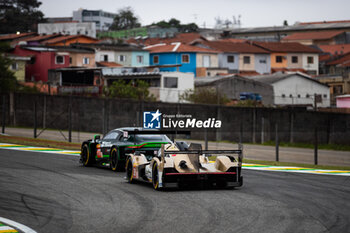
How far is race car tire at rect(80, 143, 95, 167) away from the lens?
2322 cm

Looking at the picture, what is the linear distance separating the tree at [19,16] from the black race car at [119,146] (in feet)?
389

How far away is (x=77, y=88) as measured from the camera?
55969 mm

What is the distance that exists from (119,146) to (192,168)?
521cm

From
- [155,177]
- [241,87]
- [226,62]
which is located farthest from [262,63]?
[155,177]

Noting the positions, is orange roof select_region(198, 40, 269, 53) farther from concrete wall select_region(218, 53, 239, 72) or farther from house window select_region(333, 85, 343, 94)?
house window select_region(333, 85, 343, 94)

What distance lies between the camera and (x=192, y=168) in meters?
16.4

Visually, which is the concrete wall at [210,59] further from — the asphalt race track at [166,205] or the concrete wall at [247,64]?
the asphalt race track at [166,205]

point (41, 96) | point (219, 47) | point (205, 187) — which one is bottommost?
point (205, 187)

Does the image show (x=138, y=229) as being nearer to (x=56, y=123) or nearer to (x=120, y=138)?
(x=120, y=138)

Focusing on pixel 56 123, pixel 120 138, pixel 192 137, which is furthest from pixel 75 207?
pixel 56 123

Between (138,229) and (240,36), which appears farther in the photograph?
(240,36)

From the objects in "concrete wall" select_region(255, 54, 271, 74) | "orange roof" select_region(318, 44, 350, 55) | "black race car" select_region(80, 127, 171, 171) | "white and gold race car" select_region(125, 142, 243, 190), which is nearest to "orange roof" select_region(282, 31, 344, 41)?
"orange roof" select_region(318, 44, 350, 55)

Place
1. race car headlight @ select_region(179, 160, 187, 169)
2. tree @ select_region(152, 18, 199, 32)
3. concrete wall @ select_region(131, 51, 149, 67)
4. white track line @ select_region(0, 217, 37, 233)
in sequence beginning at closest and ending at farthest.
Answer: white track line @ select_region(0, 217, 37, 233) < race car headlight @ select_region(179, 160, 187, 169) < concrete wall @ select_region(131, 51, 149, 67) < tree @ select_region(152, 18, 199, 32)

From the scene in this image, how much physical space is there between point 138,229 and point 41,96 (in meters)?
36.9
